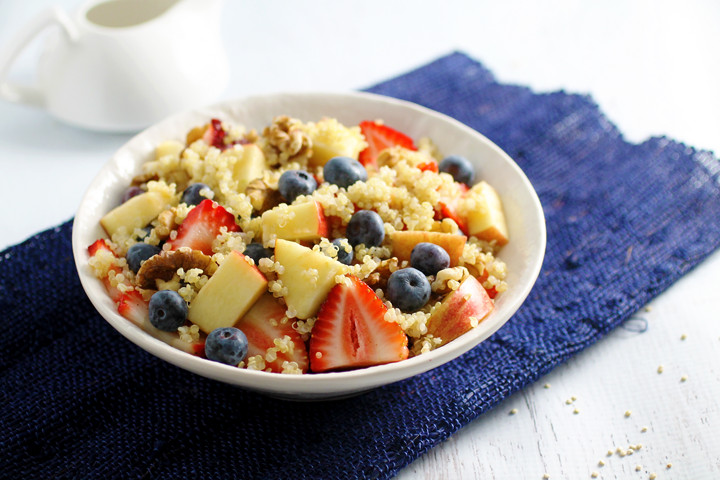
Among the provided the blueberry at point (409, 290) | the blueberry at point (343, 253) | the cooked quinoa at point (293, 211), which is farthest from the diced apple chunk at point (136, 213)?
the blueberry at point (409, 290)

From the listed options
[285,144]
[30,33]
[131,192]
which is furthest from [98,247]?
[30,33]

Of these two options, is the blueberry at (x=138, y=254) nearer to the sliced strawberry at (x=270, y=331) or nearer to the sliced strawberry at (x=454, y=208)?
the sliced strawberry at (x=270, y=331)

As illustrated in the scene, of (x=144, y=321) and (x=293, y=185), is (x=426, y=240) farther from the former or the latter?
(x=144, y=321)

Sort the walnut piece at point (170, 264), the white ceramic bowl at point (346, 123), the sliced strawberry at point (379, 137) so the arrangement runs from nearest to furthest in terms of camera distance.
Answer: the white ceramic bowl at point (346, 123) < the walnut piece at point (170, 264) < the sliced strawberry at point (379, 137)

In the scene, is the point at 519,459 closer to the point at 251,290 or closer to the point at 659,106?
the point at 251,290

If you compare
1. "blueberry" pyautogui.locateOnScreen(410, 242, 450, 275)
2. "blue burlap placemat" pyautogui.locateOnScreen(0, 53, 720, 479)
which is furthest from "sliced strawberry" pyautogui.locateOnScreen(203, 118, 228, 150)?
"blueberry" pyautogui.locateOnScreen(410, 242, 450, 275)

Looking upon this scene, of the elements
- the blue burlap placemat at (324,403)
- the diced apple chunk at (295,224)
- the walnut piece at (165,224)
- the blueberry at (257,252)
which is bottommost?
the blue burlap placemat at (324,403)

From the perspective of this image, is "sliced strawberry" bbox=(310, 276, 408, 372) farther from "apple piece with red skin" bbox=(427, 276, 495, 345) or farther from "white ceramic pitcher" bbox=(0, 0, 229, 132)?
"white ceramic pitcher" bbox=(0, 0, 229, 132)
